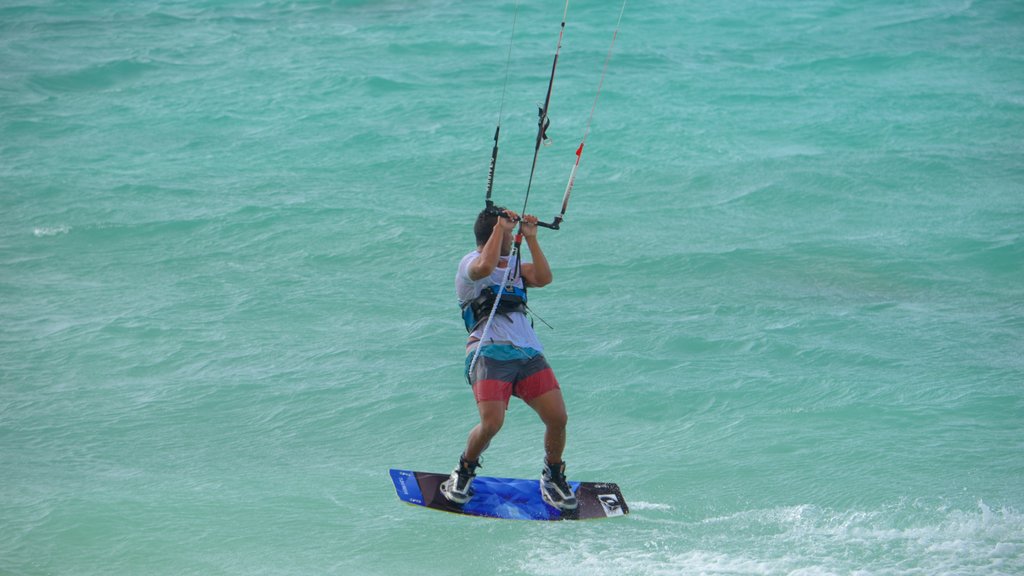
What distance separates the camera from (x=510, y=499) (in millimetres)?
6379

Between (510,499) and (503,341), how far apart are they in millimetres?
997

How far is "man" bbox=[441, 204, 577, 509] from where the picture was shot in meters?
5.87

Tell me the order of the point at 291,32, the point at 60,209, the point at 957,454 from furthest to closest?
the point at 291,32, the point at 60,209, the point at 957,454

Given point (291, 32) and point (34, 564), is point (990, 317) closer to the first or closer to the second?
point (34, 564)

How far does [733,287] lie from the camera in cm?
1134

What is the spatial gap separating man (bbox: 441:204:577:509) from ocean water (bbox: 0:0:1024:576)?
2.63ft

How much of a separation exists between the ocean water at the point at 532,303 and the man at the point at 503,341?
2.63ft

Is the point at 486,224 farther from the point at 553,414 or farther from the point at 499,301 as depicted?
the point at 553,414

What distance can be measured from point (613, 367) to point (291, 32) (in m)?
17.1

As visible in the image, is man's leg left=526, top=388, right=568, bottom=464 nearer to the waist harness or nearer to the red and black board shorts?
the red and black board shorts

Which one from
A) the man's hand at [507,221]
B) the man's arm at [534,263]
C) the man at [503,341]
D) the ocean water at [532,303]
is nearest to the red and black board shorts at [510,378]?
the man at [503,341]

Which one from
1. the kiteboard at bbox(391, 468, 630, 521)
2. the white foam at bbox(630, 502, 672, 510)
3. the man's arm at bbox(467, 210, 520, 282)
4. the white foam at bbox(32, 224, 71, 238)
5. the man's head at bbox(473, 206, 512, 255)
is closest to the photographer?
the man's arm at bbox(467, 210, 520, 282)

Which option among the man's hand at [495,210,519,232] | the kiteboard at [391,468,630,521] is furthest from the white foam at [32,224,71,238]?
the man's hand at [495,210,519,232]

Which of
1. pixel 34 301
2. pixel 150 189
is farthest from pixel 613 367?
pixel 150 189
